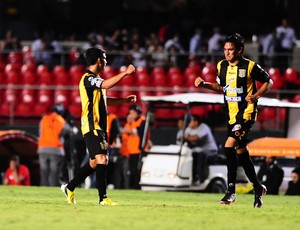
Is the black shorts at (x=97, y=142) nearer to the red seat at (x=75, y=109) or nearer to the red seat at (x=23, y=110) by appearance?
the red seat at (x=75, y=109)

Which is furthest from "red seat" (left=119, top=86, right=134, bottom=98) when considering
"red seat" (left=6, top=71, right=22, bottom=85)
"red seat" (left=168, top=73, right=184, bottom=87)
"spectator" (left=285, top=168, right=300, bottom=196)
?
"spectator" (left=285, top=168, right=300, bottom=196)

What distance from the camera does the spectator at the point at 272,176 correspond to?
2156 centimetres

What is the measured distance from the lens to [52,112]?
82.0 feet

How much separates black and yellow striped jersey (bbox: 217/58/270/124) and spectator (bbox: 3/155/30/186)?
1074cm

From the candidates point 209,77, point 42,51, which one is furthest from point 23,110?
point 209,77

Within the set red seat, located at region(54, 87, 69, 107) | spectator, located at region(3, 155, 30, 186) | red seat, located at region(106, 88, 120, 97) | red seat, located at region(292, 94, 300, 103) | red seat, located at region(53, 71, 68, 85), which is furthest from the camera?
red seat, located at region(53, 71, 68, 85)

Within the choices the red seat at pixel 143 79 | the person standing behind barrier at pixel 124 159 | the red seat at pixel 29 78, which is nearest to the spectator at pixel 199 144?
the person standing behind barrier at pixel 124 159

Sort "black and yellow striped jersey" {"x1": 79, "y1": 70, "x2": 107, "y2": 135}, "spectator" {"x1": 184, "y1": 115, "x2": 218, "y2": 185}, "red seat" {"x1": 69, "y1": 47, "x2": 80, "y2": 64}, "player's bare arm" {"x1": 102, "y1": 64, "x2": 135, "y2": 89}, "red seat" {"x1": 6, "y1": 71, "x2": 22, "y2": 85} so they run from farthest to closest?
1. "red seat" {"x1": 69, "y1": 47, "x2": 80, "y2": 64}
2. "red seat" {"x1": 6, "y1": 71, "x2": 22, "y2": 85}
3. "spectator" {"x1": 184, "y1": 115, "x2": 218, "y2": 185}
4. "black and yellow striped jersey" {"x1": 79, "y1": 70, "x2": 107, "y2": 135}
5. "player's bare arm" {"x1": 102, "y1": 64, "x2": 135, "y2": 89}

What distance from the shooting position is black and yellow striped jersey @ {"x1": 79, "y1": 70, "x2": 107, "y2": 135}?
14.1 m

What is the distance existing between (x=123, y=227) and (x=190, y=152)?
11803mm

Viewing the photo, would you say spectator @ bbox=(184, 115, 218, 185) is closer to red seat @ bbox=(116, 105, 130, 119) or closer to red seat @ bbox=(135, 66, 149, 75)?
red seat @ bbox=(116, 105, 130, 119)

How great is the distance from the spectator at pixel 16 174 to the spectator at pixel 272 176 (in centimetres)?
570

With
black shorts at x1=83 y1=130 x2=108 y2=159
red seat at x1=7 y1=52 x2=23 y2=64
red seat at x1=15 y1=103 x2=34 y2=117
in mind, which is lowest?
black shorts at x1=83 y1=130 x2=108 y2=159

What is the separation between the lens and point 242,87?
14.7 meters
